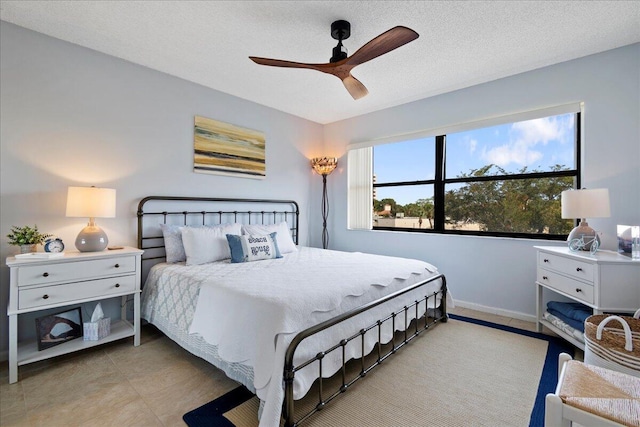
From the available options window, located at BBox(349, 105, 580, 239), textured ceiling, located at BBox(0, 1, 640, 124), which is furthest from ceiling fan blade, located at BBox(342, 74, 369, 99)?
window, located at BBox(349, 105, 580, 239)

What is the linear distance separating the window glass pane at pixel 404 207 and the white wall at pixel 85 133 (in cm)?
218

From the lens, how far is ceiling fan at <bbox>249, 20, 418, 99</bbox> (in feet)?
6.16

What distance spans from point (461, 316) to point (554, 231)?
4.28 ft

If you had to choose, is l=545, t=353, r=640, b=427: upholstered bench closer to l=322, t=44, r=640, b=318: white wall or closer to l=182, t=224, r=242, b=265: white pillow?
l=322, t=44, r=640, b=318: white wall

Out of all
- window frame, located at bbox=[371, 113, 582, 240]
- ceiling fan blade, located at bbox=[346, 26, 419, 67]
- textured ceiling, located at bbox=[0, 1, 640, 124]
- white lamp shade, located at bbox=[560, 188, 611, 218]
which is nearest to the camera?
ceiling fan blade, located at bbox=[346, 26, 419, 67]

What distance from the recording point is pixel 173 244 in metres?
2.96

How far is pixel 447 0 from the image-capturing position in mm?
2100

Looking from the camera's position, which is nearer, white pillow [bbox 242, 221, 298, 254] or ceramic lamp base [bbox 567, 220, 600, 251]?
ceramic lamp base [bbox 567, 220, 600, 251]

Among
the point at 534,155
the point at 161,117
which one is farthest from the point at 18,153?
the point at 534,155

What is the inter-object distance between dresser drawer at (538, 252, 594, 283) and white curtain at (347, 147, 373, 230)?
221cm

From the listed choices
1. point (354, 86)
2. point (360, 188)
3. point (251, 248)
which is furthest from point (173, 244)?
point (360, 188)

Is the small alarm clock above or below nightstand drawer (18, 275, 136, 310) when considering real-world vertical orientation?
above

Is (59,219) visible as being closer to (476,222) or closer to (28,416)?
(28,416)

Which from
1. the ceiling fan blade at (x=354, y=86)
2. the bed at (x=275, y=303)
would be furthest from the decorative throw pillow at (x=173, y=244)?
the ceiling fan blade at (x=354, y=86)
